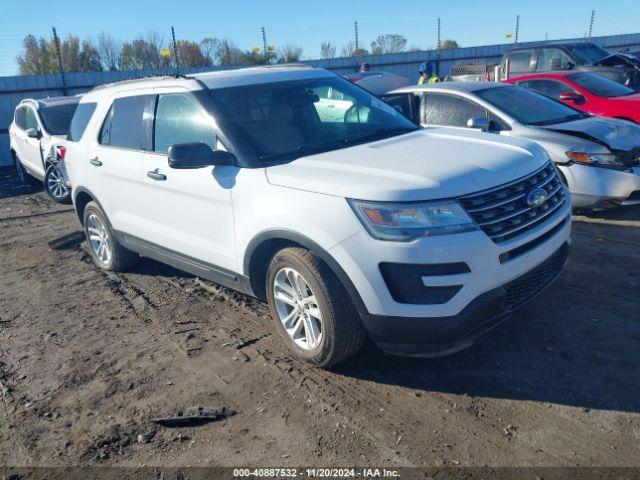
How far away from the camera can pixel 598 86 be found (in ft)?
29.0

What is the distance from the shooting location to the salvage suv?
3098 mm

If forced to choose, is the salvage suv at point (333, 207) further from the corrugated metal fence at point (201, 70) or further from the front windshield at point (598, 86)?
the corrugated metal fence at point (201, 70)

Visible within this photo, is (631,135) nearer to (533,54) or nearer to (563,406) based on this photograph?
(563,406)

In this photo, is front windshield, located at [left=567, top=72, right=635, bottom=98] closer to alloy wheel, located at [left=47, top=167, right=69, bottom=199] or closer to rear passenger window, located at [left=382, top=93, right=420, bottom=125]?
rear passenger window, located at [left=382, top=93, right=420, bottom=125]

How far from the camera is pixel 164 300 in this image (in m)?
5.19

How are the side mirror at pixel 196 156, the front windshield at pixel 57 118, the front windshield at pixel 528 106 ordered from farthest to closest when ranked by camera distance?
the front windshield at pixel 57 118
the front windshield at pixel 528 106
the side mirror at pixel 196 156

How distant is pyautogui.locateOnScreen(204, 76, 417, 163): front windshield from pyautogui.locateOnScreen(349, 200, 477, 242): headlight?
1.03m

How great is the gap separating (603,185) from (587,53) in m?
7.59

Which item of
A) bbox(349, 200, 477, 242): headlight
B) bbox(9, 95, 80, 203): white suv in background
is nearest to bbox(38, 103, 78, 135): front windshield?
bbox(9, 95, 80, 203): white suv in background

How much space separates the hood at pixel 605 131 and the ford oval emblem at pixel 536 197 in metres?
3.23

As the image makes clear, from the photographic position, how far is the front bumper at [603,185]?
600cm

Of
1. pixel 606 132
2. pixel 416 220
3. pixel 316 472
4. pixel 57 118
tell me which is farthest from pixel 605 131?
pixel 57 118

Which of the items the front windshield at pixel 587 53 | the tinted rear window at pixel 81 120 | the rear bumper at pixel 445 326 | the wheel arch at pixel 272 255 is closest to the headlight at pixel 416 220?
the wheel arch at pixel 272 255

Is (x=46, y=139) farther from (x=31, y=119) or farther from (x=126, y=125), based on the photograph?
(x=126, y=125)
